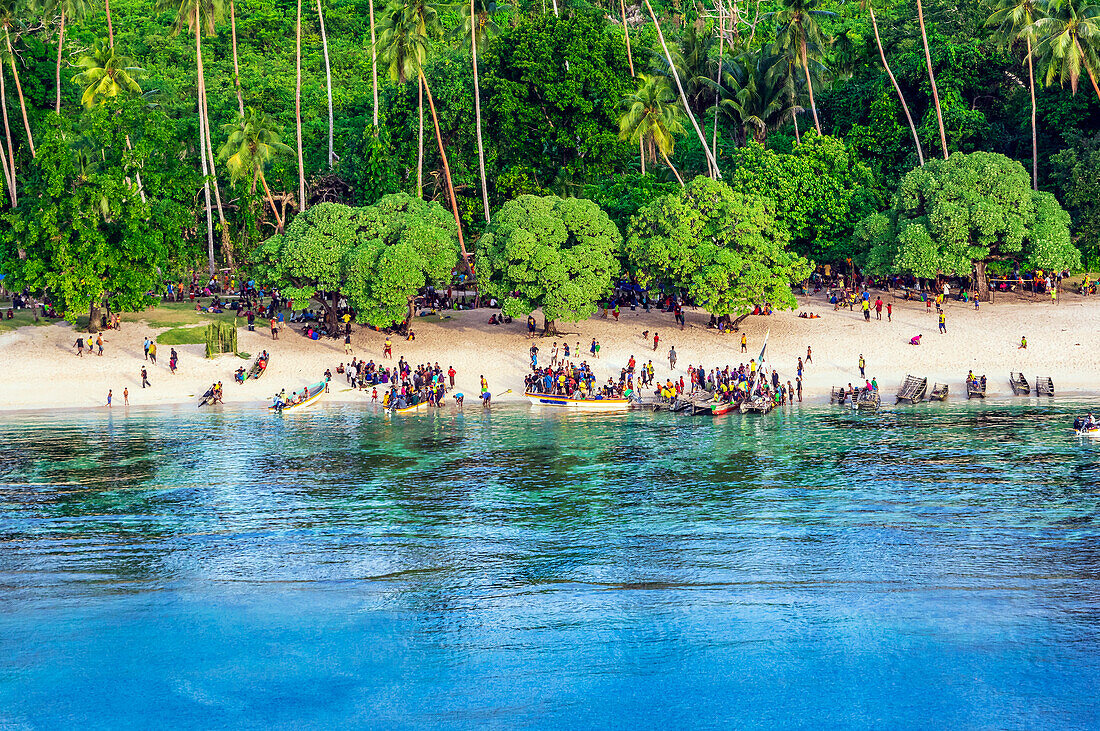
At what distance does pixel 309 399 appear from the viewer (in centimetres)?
6328

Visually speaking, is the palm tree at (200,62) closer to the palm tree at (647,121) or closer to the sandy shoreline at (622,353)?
the sandy shoreline at (622,353)

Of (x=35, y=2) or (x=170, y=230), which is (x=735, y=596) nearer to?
(x=170, y=230)

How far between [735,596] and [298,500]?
18470 mm

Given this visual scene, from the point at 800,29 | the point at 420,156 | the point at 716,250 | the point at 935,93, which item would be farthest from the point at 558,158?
the point at 935,93

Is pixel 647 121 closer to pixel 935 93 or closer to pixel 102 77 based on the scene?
pixel 935 93

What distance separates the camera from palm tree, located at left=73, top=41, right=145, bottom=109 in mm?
85312

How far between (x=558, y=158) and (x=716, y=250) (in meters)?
20.8

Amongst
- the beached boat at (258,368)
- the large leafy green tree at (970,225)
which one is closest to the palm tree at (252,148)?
the beached boat at (258,368)

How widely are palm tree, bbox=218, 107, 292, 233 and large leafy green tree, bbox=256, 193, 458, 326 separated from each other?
13.6 meters

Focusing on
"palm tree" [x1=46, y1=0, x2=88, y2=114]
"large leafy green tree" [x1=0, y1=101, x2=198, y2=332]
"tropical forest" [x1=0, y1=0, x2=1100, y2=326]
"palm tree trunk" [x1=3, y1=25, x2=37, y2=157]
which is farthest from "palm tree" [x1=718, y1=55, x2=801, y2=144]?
"palm tree trunk" [x1=3, y1=25, x2=37, y2=157]

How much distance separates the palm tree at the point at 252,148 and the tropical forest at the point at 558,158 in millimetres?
236

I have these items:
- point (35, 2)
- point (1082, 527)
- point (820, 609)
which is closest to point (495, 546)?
point (820, 609)

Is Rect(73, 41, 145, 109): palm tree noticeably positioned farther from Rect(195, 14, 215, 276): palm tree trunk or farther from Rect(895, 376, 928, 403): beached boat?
Rect(895, 376, 928, 403): beached boat

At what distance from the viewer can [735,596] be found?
29.3 metres
